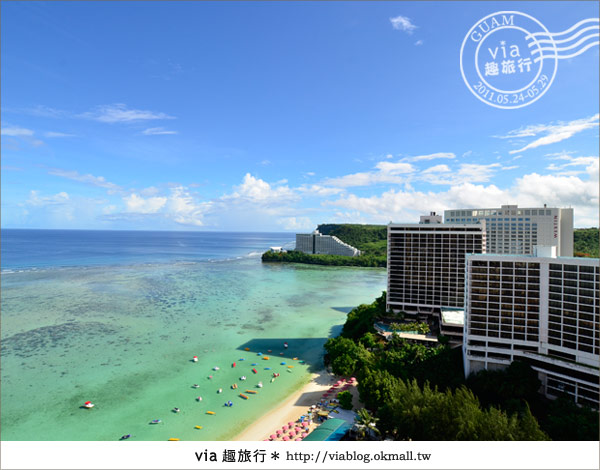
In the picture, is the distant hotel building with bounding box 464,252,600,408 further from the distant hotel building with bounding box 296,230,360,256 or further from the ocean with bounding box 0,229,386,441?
the distant hotel building with bounding box 296,230,360,256

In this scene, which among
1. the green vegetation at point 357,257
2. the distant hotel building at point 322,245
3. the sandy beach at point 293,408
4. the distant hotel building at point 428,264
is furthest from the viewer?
the distant hotel building at point 322,245

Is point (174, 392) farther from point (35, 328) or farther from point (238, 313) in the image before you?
point (35, 328)

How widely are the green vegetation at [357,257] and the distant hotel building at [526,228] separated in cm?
3995

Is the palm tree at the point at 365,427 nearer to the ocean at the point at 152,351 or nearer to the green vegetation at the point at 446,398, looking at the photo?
the green vegetation at the point at 446,398

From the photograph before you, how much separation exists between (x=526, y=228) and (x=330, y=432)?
5388 centimetres

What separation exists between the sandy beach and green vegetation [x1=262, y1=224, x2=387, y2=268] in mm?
71598

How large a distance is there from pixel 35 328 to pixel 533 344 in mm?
45969

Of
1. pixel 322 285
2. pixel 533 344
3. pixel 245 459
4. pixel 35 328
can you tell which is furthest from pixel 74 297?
pixel 533 344

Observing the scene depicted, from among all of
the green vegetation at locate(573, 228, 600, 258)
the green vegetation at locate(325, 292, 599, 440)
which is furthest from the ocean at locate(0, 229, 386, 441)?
the green vegetation at locate(573, 228, 600, 258)

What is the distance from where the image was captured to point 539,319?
1972 cm

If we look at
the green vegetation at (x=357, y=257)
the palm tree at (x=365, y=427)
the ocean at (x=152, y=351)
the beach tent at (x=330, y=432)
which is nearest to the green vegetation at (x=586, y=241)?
the ocean at (x=152, y=351)

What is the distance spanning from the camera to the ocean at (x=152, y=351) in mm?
19953

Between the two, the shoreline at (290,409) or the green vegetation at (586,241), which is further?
the green vegetation at (586,241)

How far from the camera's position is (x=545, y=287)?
63.8 ft
